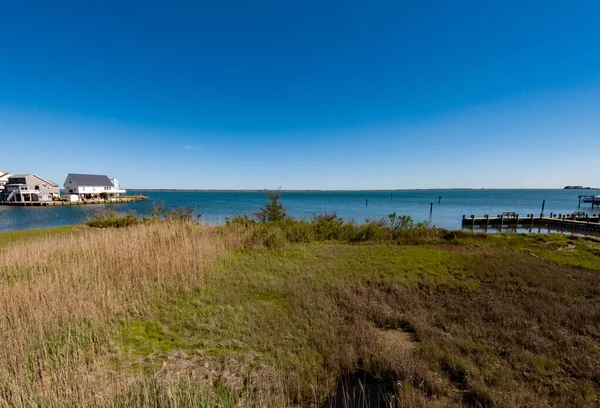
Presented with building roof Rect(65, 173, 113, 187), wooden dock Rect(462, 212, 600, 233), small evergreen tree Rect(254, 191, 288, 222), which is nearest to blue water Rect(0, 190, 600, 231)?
wooden dock Rect(462, 212, 600, 233)

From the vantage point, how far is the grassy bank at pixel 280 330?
2793 mm

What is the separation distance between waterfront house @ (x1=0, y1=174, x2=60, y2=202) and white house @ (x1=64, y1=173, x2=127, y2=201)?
3883 millimetres

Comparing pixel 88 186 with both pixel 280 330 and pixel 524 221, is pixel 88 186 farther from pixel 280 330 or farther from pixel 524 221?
pixel 524 221

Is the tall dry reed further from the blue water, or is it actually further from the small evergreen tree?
the small evergreen tree

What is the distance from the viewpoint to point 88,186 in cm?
6238

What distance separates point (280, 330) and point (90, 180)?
8424 centimetres

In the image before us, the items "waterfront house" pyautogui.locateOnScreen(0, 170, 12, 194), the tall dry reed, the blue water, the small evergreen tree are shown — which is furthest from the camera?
"waterfront house" pyautogui.locateOnScreen(0, 170, 12, 194)

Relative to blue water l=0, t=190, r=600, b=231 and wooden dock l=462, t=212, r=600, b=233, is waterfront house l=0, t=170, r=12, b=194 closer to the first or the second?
blue water l=0, t=190, r=600, b=231

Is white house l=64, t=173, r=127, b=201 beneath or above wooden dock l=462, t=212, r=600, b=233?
above

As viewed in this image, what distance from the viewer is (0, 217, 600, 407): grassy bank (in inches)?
110

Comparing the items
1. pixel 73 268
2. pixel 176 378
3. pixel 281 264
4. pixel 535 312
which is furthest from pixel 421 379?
pixel 73 268

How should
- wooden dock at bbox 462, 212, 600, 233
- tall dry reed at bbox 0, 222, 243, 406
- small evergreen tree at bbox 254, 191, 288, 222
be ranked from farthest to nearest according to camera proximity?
wooden dock at bbox 462, 212, 600, 233
small evergreen tree at bbox 254, 191, 288, 222
tall dry reed at bbox 0, 222, 243, 406

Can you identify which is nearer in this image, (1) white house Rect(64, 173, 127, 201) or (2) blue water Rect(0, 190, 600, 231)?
(2) blue water Rect(0, 190, 600, 231)

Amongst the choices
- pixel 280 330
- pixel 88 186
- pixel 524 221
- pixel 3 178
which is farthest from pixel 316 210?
pixel 3 178
